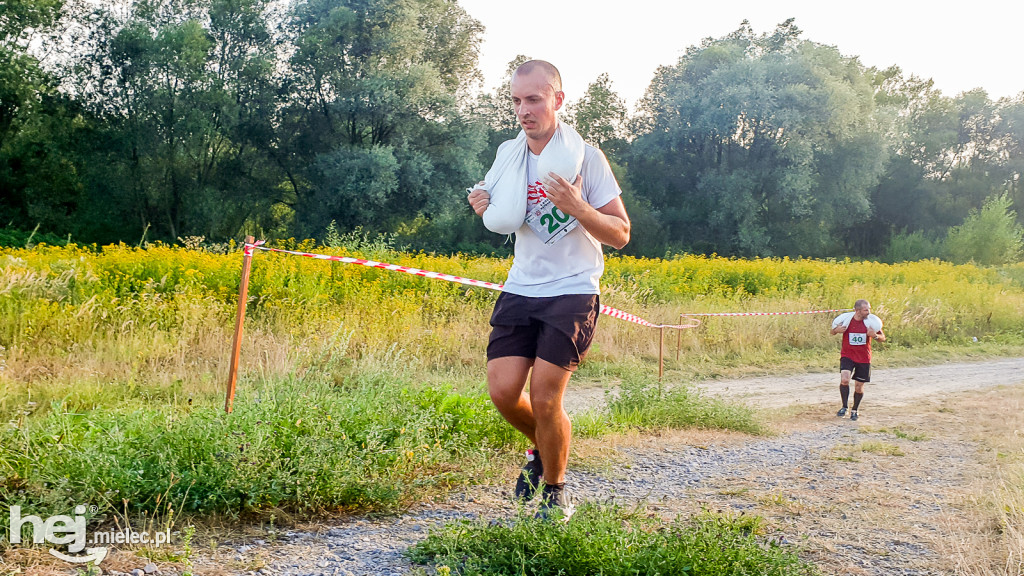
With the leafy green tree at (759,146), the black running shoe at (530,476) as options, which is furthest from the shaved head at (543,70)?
the leafy green tree at (759,146)

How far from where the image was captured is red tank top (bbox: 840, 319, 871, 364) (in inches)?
358

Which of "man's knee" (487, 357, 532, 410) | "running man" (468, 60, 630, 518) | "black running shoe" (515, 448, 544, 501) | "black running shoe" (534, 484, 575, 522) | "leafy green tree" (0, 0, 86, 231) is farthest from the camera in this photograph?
"leafy green tree" (0, 0, 86, 231)

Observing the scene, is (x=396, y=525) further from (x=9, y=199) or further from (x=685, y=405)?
(x=9, y=199)

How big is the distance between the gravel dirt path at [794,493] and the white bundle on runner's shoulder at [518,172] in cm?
154

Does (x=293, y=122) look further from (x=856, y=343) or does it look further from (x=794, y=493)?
(x=794, y=493)

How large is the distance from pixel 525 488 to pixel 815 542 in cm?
146

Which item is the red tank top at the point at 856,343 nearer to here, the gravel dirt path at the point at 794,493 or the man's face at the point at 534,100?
the gravel dirt path at the point at 794,493

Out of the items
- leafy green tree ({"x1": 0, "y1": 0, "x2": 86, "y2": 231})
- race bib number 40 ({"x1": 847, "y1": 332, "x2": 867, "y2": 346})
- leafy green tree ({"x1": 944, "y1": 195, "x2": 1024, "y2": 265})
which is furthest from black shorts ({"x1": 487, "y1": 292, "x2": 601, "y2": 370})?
leafy green tree ({"x1": 944, "y1": 195, "x2": 1024, "y2": 265})

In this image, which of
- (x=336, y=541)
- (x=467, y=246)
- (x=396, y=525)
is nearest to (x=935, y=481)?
(x=396, y=525)

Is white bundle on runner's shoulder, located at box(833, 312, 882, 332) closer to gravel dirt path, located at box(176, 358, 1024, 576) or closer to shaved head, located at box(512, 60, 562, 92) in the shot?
gravel dirt path, located at box(176, 358, 1024, 576)

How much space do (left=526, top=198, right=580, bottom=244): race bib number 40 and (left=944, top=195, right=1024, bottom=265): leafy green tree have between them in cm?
4484

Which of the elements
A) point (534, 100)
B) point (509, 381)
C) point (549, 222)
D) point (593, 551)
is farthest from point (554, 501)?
point (534, 100)

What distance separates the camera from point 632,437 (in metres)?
6.05

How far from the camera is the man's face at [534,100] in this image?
3.65 m
